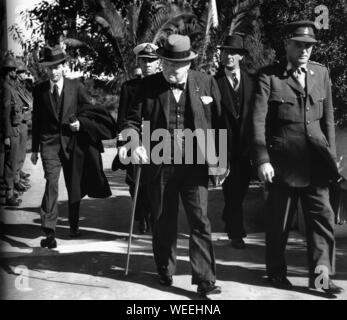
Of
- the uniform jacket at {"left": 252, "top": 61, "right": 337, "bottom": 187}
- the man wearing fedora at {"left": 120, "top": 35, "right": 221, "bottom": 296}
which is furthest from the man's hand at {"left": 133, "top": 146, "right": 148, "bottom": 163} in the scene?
the uniform jacket at {"left": 252, "top": 61, "right": 337, "bottom": 187}

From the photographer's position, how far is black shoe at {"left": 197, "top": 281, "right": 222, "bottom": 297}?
16.0 ft

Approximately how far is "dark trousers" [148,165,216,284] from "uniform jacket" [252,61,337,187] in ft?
1.72

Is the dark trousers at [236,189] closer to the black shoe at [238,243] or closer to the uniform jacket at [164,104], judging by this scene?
the black shoe at [238,243]

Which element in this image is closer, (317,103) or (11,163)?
(317,103)

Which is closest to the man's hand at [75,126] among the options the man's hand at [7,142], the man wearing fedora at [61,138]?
the man wearing fedora at [61,138]

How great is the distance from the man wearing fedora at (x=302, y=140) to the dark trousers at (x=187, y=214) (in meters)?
0.51

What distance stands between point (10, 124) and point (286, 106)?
227 inches

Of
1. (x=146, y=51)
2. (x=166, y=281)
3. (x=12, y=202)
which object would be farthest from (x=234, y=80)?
(x=12, y=202)

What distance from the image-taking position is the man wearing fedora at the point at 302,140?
5.01 metres

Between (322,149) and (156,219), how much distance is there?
56.2 inches

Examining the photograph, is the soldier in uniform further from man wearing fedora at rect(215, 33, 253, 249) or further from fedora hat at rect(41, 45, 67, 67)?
man wearing fedora at rect(215, 33, 253, 249)

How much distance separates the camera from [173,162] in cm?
514

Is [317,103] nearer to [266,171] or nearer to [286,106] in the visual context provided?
[286,106]

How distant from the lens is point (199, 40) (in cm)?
1457
